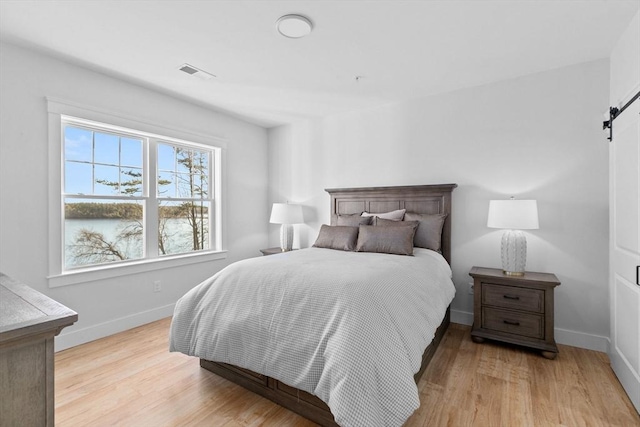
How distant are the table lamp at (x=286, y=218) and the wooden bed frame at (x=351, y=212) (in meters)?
0.49

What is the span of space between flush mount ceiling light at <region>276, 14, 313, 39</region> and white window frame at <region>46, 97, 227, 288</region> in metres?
1.94

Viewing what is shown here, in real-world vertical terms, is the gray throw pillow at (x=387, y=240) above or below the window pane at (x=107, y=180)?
below

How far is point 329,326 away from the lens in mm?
1609

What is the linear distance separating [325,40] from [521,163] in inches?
86.0

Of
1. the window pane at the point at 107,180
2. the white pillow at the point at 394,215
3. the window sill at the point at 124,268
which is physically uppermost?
the window pane at the point at 107,180

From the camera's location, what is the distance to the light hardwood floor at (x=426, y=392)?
5.82 ft

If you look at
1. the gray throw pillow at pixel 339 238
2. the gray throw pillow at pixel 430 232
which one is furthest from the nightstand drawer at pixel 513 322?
the gray throw pillow at pixel 339 238

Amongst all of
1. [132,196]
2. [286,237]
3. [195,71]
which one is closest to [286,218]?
[286,237]

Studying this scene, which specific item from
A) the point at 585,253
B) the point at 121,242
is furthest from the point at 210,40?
the point at 585,253

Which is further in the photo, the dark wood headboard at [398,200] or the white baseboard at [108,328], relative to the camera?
the dark wood headboard at [398,200]

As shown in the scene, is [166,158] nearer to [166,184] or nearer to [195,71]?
[166,184]

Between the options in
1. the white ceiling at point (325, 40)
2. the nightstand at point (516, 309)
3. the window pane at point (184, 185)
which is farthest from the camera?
the window pane at point (184, 185)

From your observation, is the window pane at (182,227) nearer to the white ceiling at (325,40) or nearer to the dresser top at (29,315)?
the white ceiling at (325,40)

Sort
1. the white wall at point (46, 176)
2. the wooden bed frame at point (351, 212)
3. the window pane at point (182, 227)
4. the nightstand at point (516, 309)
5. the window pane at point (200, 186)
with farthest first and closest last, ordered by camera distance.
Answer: the window pane at point (200, 186), the window pane at point (182, 227), the nightstand at point (516, 309), the white wall at point (46, 176), the wooden bed frame at point (351, 212)
